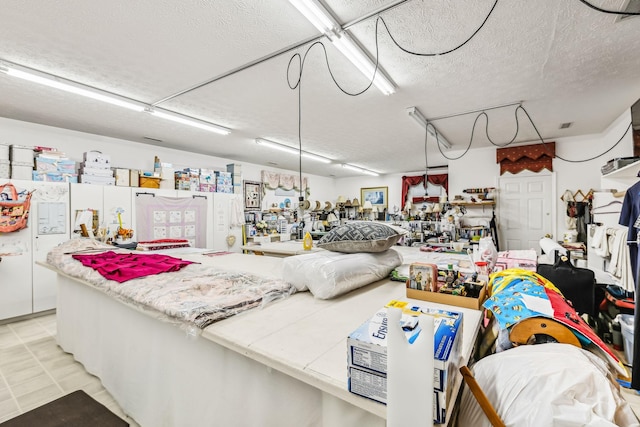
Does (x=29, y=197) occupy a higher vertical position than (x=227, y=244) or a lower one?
higher

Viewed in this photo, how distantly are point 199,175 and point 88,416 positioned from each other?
5.35 m

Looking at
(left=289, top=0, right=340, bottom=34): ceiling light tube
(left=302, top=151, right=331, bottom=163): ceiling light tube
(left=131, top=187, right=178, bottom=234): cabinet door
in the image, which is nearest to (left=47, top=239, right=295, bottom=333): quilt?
(left=289, top=0, right=340, bottom=34): ceiling light tube

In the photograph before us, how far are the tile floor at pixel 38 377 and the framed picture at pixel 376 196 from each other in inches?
311

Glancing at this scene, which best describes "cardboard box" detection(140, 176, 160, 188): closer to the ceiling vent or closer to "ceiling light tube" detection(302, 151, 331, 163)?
"ceiling light tube" detection(302, 151, 331, 163)

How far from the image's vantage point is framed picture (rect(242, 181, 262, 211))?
297 inches

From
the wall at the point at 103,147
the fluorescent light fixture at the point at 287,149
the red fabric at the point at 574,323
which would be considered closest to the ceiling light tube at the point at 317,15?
the red fabric at the point at 574,323

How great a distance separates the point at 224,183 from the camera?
661cm

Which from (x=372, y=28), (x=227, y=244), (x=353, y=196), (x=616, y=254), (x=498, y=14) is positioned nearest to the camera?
(x=498, y=14)

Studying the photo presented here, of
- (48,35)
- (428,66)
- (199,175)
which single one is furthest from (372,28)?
(199,175)

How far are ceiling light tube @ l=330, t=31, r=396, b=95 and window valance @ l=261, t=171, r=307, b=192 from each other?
17.8 ft

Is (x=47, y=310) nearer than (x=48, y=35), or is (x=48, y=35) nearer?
(x=48, y=35)

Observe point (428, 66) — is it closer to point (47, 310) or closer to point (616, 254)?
point (616, 254)

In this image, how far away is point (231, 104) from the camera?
376 cm

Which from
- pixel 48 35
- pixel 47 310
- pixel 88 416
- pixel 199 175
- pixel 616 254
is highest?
pixel 48 35
